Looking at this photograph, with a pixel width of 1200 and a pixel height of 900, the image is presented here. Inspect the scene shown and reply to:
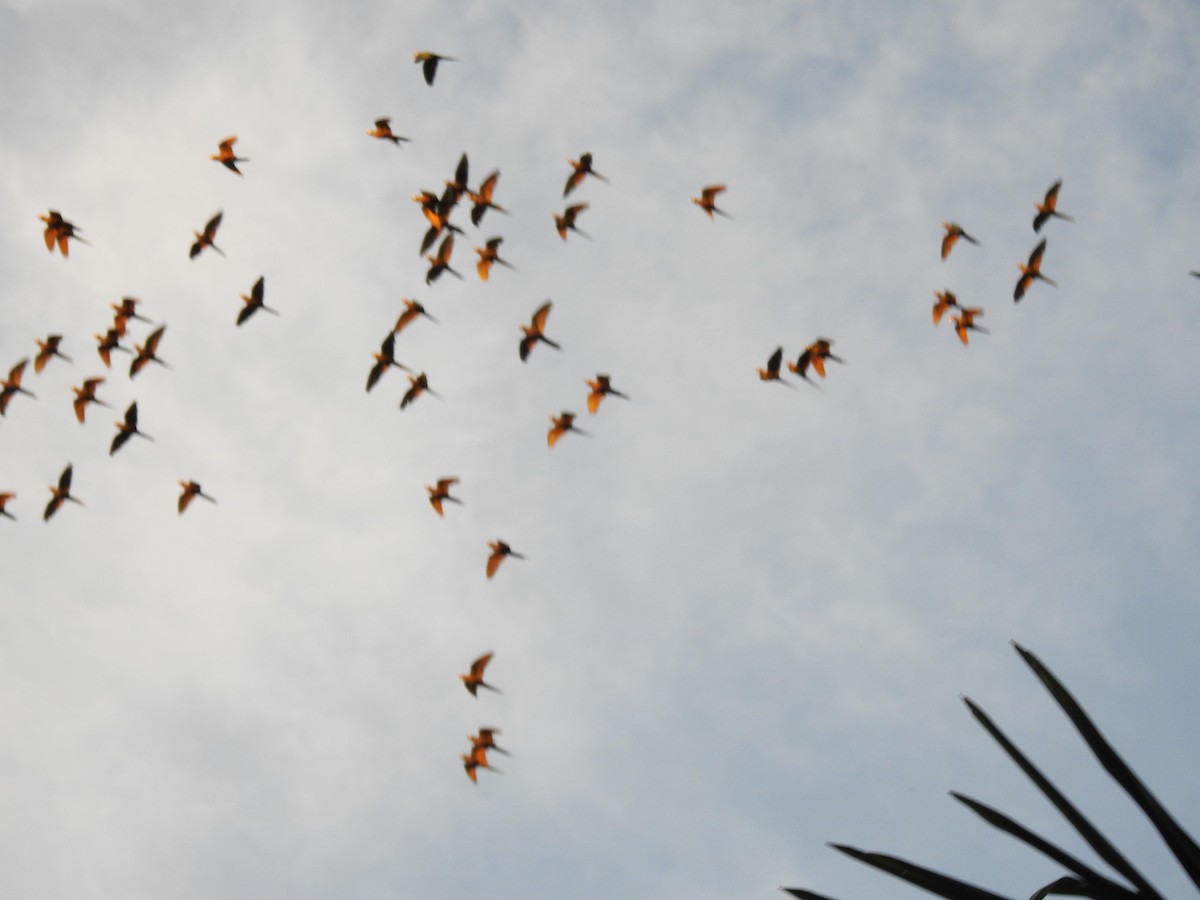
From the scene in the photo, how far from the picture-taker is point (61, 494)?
32625 mm

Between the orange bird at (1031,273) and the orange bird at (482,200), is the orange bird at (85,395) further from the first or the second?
the orange bird at (1031,273)

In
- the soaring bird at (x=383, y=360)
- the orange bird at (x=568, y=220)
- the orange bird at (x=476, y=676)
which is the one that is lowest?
the orange bird at (x=476, y=676)

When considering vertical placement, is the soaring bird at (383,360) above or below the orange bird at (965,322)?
below

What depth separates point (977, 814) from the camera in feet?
18.7

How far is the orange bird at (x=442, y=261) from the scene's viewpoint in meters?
31.3

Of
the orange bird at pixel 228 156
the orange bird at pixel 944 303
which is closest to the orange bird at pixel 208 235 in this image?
the orange bird at pixel 228 156

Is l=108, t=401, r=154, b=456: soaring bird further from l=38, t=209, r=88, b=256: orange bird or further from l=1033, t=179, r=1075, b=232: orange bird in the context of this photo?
l=1033, t=179, r=1075, b=232: orange bird

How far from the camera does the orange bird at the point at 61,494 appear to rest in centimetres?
3231

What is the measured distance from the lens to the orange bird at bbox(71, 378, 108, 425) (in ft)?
110

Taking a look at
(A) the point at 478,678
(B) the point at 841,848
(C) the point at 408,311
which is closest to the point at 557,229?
(C) the point at 408,311

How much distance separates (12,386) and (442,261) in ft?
47.4

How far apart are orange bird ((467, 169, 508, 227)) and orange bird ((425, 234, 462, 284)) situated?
0.91 meters

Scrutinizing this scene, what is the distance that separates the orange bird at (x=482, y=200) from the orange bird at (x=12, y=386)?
15162 mm

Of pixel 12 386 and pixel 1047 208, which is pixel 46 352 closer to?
pixel 12 386
